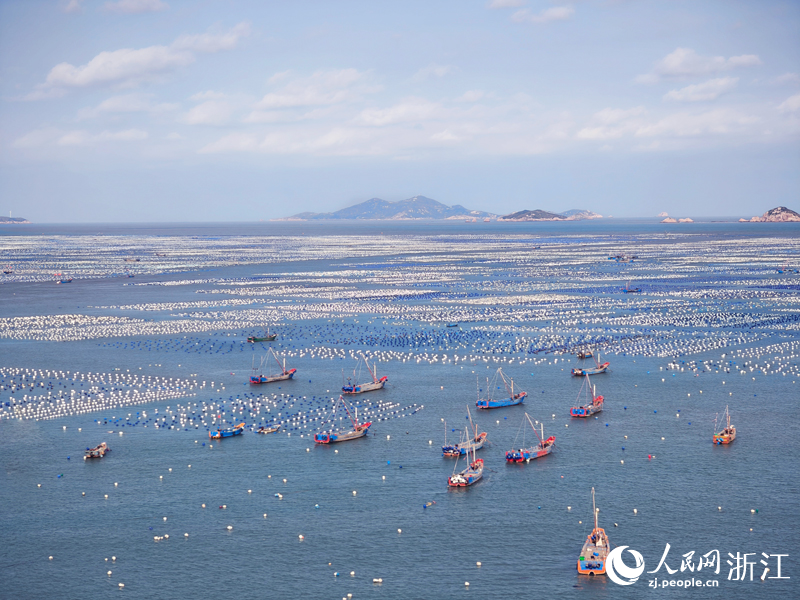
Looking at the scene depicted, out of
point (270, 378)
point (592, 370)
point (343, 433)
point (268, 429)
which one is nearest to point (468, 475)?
point (343, 433)

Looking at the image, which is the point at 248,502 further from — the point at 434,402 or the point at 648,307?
the point at 648,307

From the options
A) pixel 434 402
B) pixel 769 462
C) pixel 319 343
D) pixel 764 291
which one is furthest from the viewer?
pixel 764 291

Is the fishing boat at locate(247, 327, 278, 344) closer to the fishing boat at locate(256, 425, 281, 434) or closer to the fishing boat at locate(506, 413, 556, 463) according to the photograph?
the fishing boat at locate(256, 425, 281, 434)

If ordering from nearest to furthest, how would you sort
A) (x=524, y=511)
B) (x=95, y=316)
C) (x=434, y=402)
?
(x=524, y=511) → (x=434, y=402) → (x=95, y=316)

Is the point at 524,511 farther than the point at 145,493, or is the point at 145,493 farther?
the point at 145,493

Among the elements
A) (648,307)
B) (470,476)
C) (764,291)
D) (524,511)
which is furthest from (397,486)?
(764,291)

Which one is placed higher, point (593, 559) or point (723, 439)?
point (723, 439)

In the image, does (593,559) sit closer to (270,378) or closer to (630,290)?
(270,378)
